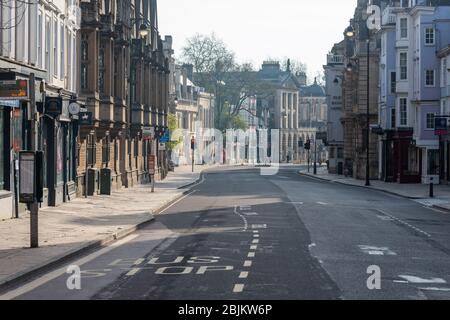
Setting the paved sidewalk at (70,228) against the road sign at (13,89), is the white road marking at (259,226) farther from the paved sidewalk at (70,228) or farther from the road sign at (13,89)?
the road sign at (13,89)

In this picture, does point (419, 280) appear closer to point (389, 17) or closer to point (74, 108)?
point (74, 108)

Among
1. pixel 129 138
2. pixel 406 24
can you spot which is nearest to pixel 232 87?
pixel 406 24

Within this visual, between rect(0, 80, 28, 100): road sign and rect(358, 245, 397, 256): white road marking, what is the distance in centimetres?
851

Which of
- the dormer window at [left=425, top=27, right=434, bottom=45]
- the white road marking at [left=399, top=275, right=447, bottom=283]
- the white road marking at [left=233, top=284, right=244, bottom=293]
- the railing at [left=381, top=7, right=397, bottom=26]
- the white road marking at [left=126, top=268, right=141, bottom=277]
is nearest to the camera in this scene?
the white road marking at [left=233, top=284, right=244, bottom=293]

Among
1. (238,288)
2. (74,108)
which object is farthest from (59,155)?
(238,288)

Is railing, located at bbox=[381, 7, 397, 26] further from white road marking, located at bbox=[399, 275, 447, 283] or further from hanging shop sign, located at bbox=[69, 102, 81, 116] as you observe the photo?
white road marking, located at bbox=[399, 275, 447, 283]

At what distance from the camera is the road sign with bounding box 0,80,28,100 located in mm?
21609

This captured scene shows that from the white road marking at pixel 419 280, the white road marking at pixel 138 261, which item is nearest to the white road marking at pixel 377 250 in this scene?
the white road marking at pixel 419 280

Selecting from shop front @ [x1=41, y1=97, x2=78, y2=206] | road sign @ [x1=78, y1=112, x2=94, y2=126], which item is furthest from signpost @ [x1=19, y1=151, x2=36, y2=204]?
road sign @ [x1=78, y1=112, x2=94, y2=126]

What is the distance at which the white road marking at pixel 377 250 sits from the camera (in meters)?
21.5

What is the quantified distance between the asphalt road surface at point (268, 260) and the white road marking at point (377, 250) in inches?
0.9

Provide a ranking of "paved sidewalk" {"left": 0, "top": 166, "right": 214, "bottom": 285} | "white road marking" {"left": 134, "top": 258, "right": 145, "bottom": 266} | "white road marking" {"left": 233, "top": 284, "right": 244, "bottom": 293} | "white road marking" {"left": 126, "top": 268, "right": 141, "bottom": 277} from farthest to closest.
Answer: "white road marking" {"left": 134, "top": 258, "right": 145, "bottom": 266} < "paved sidewalk" {"left": 0, "top": 166, "right": 214, "bottom": 285} < "white road marking" {"left": 126, "top": 268, "right": 141, "bottom": 277} < "white road marking" {"left": 233, "top": 284, "right": 244, "bottom": 293}

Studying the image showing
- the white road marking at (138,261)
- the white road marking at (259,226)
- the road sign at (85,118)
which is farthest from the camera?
the road sign at (85,118)
